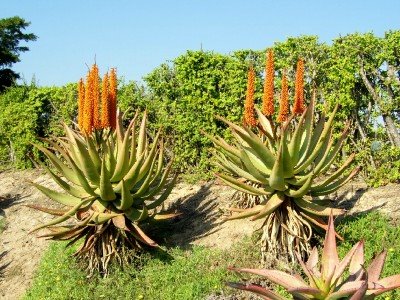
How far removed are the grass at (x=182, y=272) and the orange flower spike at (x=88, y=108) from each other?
1.90 metres

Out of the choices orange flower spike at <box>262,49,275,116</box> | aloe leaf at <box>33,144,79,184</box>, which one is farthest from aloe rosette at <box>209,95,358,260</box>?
aloe leaf at <box>33,144,79,184</box>

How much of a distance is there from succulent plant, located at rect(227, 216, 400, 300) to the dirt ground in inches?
192

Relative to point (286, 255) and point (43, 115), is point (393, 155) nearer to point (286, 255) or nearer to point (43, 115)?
point (286, 255)

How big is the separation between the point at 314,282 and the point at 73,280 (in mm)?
5182

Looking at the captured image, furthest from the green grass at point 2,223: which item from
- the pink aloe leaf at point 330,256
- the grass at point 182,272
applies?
the pink aloe leaf at point 330,256

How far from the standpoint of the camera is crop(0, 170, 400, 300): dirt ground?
8031 mm

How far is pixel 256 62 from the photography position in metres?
10.0

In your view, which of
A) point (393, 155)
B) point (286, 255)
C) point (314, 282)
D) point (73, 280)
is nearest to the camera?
point (314, 282)

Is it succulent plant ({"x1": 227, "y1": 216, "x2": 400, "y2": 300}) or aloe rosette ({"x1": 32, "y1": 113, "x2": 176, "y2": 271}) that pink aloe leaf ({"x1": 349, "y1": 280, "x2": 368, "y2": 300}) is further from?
aloe rosette ({"x1": 32, "y1": 113, "x2": 176, "y2": 271})

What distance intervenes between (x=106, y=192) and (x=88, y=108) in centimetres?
108

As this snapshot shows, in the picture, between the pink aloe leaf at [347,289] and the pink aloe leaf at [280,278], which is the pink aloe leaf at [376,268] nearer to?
the pink aloe leaf at [347,289]

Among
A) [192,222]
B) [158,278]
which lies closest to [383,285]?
[158,278]

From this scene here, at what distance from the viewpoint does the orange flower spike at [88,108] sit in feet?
23.2

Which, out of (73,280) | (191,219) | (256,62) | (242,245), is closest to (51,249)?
(73,280)
